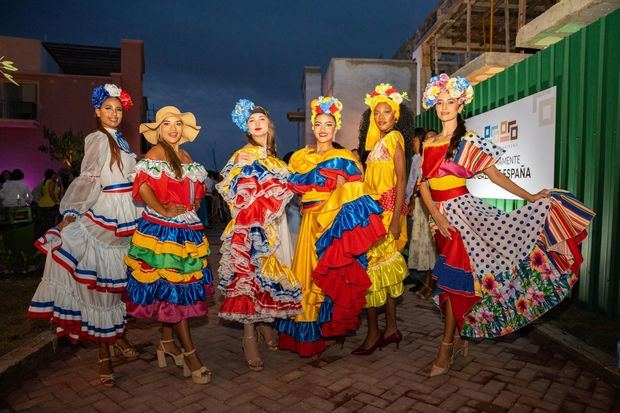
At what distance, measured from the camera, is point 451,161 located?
3.63 metres

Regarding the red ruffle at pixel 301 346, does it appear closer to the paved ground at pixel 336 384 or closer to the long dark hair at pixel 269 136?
the paved ground at pixel 336 384

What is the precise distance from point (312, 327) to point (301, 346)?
20 centimetres

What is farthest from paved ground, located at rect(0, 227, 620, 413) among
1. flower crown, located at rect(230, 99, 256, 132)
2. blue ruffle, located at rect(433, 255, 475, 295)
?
flower crown, located at rect(230, 99, 256, 132)

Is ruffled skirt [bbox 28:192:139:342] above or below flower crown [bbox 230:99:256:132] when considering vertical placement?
below

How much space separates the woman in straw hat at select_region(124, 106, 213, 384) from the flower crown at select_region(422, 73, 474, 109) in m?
2.06

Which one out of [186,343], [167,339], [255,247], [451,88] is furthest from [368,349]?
[451,88]

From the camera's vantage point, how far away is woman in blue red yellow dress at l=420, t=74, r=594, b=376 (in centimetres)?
358

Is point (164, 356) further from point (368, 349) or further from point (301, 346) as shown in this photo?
point (368, 349)

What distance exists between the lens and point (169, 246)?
11.3 ft

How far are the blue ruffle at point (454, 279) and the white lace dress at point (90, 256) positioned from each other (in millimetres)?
2613

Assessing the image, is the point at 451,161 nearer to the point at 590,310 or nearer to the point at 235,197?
the point at 235,197

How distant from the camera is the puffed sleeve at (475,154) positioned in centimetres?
357

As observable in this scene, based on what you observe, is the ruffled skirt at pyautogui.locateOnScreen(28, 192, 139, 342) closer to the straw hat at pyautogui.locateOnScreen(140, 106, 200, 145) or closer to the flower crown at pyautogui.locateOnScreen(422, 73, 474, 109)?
the straw hat at pyautogui.locateOnScreen(140, 106, 200, 145)

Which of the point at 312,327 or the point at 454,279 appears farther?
the point at 312,327
